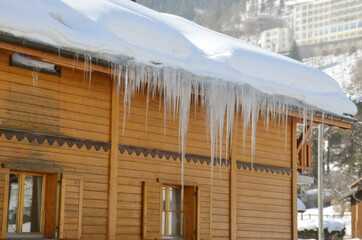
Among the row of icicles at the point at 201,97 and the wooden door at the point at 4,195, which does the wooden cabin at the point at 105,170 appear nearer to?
the wooden door at the point at 4,195

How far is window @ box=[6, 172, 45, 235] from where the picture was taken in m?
8.59

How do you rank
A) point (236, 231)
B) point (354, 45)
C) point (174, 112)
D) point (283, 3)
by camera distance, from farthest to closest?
point (283, 3), point (354, 45), point (236, 231), point (174, 112)

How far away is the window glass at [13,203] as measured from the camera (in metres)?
8.55

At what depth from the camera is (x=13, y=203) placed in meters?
8.62

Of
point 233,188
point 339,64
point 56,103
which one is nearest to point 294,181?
point 233,188

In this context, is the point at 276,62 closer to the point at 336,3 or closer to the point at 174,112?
the point at 174,112

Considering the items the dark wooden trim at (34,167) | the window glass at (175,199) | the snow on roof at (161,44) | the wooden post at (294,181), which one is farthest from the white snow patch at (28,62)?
the wooden post at (294,181)

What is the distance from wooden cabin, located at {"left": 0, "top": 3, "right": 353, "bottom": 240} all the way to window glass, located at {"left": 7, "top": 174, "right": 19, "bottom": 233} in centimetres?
1

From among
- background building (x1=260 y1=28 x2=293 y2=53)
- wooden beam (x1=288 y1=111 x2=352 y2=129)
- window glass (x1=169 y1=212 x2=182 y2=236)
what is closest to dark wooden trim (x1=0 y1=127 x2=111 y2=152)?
window glass (x1=169 y1=212 x2=182 y2=236)

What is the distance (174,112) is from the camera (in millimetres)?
10453

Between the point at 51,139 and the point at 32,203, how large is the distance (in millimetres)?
943

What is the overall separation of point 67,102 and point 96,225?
1892 mm

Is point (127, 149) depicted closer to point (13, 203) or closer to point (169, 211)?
point (169, 211)

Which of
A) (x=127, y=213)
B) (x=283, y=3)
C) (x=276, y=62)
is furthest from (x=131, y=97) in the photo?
(x=283, y=3)
